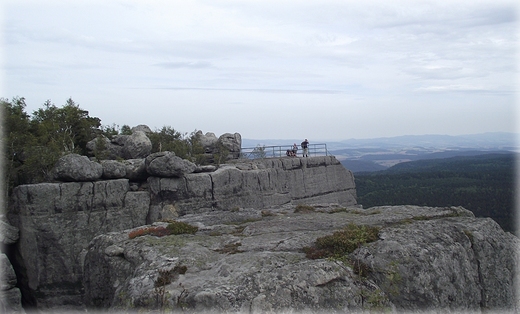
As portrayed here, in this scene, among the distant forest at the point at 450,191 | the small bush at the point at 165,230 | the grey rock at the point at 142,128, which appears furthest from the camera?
the distant forest at the point at 450,191

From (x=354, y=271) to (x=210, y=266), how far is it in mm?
3510

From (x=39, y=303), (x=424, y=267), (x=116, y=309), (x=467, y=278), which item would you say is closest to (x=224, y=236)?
(x=116, y=309)

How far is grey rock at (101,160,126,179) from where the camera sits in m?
24.4

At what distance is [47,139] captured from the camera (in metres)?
A: 26.2

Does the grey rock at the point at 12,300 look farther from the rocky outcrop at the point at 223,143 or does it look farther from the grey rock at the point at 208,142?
the grey rock at the point at 208,142

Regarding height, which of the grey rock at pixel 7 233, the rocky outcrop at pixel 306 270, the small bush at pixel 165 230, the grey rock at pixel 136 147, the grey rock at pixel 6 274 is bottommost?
the grey rock at pixel 6 274

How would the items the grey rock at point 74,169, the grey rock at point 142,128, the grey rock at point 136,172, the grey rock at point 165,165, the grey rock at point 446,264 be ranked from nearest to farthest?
1. the grey rock at point 446,264
2. the grey rock at point 74,169
3. the grey rock at point 165,165
4. the grey rock at point 136,172
5. the grey rock at point 142,128

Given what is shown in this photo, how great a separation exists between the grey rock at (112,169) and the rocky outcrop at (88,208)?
452mm

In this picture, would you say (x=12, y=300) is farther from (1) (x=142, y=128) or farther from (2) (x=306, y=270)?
(1) (x=142, y=128)

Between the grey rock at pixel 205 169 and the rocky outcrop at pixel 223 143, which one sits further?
the rocky outcrop at pixel 223 143

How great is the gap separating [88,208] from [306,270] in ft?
53.6

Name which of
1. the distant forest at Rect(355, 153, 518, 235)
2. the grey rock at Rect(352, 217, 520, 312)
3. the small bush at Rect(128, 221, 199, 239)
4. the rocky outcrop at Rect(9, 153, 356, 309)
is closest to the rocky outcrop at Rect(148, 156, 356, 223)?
the rocky outcrop at Rect(9, 153, 356, 309)

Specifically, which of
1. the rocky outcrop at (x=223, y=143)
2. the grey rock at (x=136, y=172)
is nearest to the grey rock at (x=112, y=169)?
the grey rock at (x=136, y=172)

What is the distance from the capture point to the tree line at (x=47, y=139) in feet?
78.3
